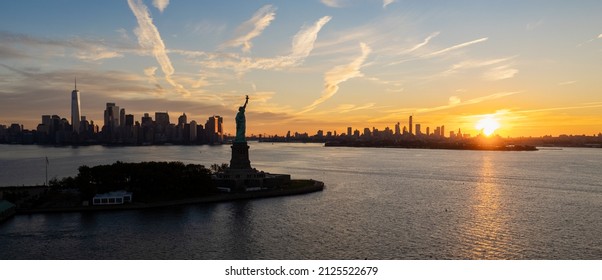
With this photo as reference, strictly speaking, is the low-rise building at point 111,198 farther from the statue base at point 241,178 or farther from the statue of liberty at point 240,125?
the statue of liberty at point 240,125

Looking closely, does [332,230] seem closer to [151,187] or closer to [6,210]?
[151,187]

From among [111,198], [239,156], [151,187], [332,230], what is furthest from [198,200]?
[332,230]

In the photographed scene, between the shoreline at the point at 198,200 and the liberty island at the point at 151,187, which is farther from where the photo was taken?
the liberty island at the point at 151,187

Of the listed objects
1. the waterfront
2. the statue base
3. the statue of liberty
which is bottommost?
the waterfront

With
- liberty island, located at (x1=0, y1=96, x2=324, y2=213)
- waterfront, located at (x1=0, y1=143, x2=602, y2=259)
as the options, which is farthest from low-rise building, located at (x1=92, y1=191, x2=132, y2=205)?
waterfront, located at (x1=0, y1=143, x2=602, y2=259)

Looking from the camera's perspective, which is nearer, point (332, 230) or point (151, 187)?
point (332, 230)

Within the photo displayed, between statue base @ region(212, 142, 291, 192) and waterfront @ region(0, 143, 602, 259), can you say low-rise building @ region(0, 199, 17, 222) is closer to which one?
waterfront @ region(0, 143, 602, 259)

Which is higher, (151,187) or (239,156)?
(239,156)

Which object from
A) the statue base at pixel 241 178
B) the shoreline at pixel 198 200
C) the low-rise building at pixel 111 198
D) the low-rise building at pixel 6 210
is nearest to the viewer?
the low-rise building at pixel 6 210

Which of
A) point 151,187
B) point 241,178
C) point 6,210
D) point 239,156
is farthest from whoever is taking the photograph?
point 239,156

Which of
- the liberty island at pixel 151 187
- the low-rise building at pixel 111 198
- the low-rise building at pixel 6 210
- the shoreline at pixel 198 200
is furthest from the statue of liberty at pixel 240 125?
the low-rise building at pixel 6 210

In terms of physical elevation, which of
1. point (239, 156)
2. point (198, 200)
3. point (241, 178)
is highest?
point (239, 156)

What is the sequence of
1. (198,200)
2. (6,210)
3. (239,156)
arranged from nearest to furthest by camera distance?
1. (6,210)
2. (198,200)
3. (239,156)
